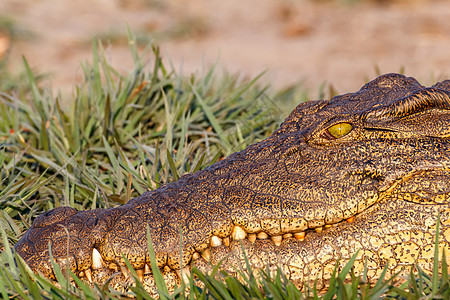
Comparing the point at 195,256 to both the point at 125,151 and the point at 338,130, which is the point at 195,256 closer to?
the point at 338,130

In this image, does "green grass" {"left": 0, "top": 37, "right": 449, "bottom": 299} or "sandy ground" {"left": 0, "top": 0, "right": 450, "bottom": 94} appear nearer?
"green grass" {"left": 0, "top": 37, "right": 449, "bottom": 299}

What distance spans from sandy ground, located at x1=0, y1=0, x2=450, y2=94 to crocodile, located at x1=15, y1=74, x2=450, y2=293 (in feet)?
13.2

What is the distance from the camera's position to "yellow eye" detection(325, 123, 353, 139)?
196 cm

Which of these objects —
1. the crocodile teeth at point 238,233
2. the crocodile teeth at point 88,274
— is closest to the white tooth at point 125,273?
the crocodile teeth at point 88,274

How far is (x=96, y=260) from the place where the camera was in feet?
5.90

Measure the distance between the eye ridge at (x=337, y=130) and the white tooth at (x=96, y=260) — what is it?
0.93 metres

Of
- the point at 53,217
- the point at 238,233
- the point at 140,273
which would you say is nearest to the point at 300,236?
the point at 238,233

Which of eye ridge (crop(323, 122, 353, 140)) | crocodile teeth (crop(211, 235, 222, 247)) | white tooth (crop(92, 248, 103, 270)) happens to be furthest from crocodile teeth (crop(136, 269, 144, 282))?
eye ridge (crop(323, 122, 353, 140))

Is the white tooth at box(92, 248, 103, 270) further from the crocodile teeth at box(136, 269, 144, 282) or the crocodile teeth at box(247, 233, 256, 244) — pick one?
the crocodile teeth at box(247, 233, 256, 244)

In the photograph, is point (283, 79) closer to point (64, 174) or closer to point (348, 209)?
point (64, 174)

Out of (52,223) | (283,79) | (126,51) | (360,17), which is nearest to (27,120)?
(52,223)

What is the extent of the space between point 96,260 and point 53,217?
0.24 meters

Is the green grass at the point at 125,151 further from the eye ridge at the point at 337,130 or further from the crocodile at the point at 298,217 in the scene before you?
the eye ridge at the point at 337,130

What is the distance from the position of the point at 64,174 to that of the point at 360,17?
837 centimetres
